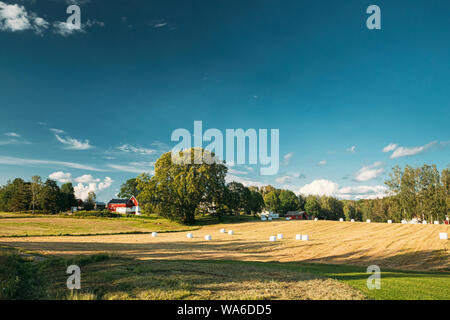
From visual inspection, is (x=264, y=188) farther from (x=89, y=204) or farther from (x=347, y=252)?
(x=347, y=252)

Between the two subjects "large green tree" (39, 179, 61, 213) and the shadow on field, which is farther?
"large green tree" (39, 179, 61, 213)

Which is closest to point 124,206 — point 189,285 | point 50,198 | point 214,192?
point 50,198

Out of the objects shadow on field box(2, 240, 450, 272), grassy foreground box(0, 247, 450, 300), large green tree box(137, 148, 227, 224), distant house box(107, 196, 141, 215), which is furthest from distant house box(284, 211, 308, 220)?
grassy foreground box(0, 247, 450, 300)

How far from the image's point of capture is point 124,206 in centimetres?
12400

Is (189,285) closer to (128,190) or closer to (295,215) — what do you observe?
(295,215)

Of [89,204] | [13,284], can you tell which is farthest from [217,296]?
[89,204]

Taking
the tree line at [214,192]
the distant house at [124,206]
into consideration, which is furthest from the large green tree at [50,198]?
the tree line at [214,192]

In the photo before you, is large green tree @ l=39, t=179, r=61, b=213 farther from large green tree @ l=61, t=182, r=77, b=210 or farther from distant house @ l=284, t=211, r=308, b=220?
distant house @ l=284, t=211, r=308, b=220

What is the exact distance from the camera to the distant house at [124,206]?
121812 mm

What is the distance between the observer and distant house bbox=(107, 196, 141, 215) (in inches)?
4796

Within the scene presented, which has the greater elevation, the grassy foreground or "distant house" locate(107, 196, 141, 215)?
the grassy foreground

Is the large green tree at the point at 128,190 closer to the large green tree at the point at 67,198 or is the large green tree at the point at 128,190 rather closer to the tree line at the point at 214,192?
the large green tree at the point at 67,198
